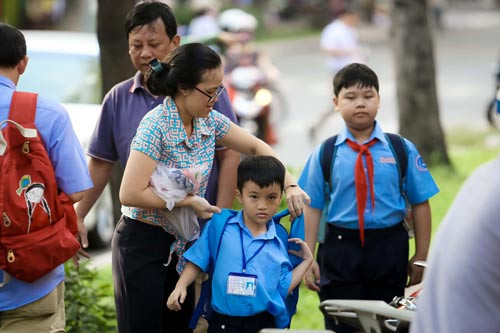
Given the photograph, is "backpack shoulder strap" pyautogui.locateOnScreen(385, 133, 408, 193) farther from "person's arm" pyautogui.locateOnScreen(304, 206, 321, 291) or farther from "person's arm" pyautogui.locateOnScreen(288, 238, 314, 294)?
"person's arm" pyautogui.locateOnScreen(288, 238, 314, 294)

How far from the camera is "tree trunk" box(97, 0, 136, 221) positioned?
7113 millimetres

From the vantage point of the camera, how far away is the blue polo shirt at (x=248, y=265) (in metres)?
4.47

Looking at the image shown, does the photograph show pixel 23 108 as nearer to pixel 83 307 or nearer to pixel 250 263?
pixel 250 263

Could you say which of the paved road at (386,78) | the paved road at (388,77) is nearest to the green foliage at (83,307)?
the paved road at (386,78)

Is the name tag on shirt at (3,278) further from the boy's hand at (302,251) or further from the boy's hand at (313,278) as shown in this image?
the boy's hand at (313,278)

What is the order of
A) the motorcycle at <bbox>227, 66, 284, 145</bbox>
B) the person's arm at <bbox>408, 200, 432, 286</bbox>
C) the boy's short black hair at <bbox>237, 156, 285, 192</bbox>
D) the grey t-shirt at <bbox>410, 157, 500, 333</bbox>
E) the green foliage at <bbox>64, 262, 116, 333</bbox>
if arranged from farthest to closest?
the motorcycle at <bbox>227, 66, 284, 145</bbox> → the green foliage at <bbox>64, 262, 116, 333</bbox> → the person's arm at <bbox>408, 200, 432, 286</bbox> → the boy's short black hair at <bbox>237, 156, 285, 192</bbox> → the grey t-shirt at <bbox>410, 157, 500, 333</bbox>

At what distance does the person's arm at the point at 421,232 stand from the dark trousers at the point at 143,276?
122 cm

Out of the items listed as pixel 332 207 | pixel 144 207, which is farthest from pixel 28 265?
pixel 332 207

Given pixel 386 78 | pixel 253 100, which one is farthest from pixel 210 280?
pixel 386 78

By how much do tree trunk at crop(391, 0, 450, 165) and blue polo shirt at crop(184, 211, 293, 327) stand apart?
7732 mm

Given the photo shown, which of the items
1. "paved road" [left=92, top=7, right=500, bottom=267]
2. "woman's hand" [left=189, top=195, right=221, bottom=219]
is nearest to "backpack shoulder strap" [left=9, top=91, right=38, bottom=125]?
"woman's hand" [left=189, top=195, right=221, bottom=219]

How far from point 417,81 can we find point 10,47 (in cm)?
819

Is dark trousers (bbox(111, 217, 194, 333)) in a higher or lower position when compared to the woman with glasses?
lower

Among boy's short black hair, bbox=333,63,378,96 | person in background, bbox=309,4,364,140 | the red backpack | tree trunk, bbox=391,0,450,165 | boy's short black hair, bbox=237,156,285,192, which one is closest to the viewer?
the red backpack
